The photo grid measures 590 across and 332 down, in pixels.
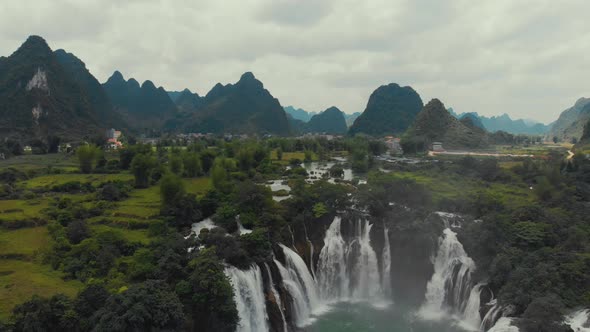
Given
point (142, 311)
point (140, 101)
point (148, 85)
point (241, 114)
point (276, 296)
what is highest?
point (148, 85)

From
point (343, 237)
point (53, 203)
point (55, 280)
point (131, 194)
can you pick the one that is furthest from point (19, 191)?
point (343, 237)

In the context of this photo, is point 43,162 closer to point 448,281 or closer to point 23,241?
point 23,241

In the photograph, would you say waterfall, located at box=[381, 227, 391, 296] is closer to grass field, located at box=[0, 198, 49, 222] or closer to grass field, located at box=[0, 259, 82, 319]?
grass field, located at box=[0, 259, 82, 319]

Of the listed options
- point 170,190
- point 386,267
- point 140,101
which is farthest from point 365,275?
point 140,101

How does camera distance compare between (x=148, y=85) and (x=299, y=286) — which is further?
(x=148, y=85)

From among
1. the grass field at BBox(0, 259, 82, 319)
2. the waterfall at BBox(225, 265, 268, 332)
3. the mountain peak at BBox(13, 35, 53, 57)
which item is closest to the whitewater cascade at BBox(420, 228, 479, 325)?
the waterfall at BBox(225, 265, 268, 332)

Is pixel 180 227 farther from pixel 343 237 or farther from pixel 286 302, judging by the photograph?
pixel 343 237

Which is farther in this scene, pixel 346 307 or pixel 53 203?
pixel 53 203
